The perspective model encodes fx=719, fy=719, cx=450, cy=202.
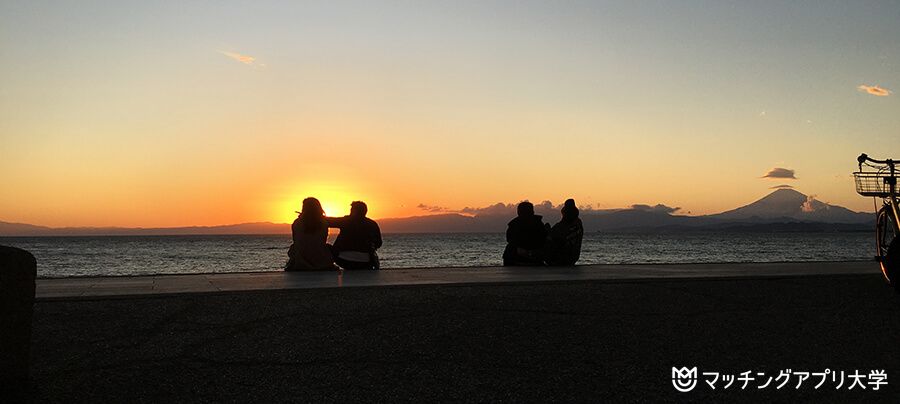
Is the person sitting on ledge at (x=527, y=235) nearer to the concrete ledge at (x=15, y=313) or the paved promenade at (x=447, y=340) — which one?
the paved promenade at (x=447, y=340)

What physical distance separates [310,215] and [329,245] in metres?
0.79

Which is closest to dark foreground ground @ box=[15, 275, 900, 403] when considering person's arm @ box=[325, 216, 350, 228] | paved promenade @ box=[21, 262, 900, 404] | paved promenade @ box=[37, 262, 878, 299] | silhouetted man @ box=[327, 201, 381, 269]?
paved promenade @ box=[21, 262, 900, 404]

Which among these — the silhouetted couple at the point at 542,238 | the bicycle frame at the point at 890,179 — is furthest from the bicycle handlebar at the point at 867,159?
the silhouetted couple at the point at 542,238

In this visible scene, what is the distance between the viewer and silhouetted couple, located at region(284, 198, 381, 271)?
1207 cm

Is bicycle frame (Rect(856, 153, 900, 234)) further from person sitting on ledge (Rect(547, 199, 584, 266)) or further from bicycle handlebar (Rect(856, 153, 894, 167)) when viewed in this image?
person sitting on ledge (Rect(547, 199, 584, 266))

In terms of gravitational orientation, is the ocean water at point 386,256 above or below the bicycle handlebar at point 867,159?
below

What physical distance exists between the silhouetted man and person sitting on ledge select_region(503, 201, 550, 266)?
2716mm

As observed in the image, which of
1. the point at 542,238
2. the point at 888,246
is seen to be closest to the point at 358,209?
the point at 542,238

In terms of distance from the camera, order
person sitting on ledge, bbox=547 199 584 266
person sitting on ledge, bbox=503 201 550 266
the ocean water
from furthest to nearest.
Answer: the ocean water < person sitting on ledge, bbox=503 201 550 266 < person sitting on ledge, bbox=547 199 584 266

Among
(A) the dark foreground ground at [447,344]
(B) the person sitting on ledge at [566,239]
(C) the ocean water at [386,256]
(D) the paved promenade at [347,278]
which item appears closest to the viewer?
(A) the dark foreground ground at [447,344]

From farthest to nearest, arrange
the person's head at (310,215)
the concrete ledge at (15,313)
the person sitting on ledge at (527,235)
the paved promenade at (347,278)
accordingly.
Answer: the person sitting on ledge at (527,235)
the person's head at (310,215)
the paved promenade at (347,278)
the concrete ledge at (15,313)

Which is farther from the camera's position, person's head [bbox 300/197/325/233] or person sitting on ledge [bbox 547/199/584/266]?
person sitting on ledge [bbox 547/199/584/266]

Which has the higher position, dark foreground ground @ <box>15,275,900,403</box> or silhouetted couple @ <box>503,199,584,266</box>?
silhouetted couple @ <box>503,199,584,266</box>

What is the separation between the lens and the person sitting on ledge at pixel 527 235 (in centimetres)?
1379
